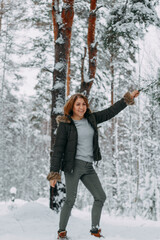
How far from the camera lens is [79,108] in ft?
10.6

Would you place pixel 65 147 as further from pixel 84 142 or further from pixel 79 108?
pixel 79 108

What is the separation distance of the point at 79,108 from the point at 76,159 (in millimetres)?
676

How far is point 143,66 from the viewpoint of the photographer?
6965 mm

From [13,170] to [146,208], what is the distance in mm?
19095

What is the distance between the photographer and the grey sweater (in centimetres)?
309

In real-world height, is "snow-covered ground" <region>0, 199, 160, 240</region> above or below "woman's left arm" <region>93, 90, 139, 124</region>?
below

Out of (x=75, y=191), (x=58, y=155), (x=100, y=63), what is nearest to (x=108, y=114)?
(x=58, y=155)

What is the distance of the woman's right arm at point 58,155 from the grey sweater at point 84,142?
0.19 m

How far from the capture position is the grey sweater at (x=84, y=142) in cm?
309

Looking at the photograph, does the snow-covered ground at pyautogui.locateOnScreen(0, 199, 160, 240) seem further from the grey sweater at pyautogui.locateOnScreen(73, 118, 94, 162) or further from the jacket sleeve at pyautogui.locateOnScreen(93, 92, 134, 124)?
the jacket sleeve at pyautogui.locateOnScreen(93, 92, 134, 124)

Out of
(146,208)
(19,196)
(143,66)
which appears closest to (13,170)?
(19,196)

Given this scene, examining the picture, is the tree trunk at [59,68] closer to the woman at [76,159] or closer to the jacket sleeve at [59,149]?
the woman at [76,159]

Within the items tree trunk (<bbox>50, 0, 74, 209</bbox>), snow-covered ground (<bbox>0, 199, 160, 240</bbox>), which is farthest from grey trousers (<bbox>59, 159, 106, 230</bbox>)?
tree trunk (<bbox>50, 0, 74, 209</bbox>)

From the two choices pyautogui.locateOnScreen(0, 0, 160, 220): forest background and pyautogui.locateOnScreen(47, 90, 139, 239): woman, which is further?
pyautogui.locateOnScreen(0, 0, 160, 220): forest background
